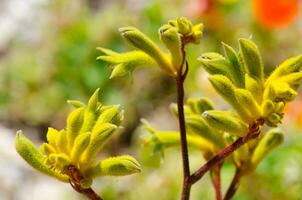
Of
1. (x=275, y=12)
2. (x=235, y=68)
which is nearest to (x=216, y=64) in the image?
(x=235, y=68)

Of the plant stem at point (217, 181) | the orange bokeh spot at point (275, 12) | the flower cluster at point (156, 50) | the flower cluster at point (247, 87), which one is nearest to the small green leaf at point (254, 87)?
the flower cluster at point (247, 87)

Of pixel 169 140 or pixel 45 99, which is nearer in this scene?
pixel 169 140

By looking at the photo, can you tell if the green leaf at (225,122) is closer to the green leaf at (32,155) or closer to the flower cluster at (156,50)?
the flower cluster at (156,50)

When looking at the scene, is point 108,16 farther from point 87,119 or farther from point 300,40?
point 87,119

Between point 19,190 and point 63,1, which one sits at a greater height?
point 63,1

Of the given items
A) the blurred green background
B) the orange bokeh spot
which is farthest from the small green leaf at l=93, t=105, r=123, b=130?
the orange bokeh spot

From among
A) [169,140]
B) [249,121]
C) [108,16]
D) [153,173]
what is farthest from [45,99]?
[249,121]

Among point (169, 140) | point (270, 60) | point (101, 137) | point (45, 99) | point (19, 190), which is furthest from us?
point (270, 60)
